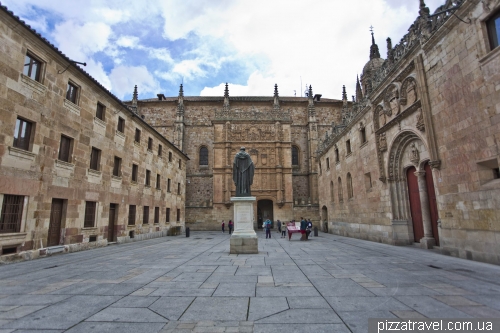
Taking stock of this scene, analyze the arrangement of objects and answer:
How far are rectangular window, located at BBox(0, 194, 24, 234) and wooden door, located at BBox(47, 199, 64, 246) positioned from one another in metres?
1.44

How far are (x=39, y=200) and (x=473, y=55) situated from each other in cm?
1525

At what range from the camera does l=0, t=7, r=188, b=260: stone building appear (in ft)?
29.0

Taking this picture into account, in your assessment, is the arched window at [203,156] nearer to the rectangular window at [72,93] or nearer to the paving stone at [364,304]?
the rectangular window at [72,93]

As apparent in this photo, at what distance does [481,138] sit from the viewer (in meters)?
7.48

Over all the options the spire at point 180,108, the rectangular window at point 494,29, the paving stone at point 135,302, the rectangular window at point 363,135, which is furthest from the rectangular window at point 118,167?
the spire at point 180,108

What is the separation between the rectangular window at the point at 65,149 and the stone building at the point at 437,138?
574 inches

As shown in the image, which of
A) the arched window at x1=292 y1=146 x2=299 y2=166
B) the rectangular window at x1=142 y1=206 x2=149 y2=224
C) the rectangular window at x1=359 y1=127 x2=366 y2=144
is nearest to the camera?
the rectangular window at x1=359 y1=127 x2=366 y2=144

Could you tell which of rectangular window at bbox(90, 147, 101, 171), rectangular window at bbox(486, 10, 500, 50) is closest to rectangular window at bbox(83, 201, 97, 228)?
rectangular window at bbox(90, 147, 101, 171)

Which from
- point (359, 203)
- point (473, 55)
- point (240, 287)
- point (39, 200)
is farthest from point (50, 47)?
point (359, 203)

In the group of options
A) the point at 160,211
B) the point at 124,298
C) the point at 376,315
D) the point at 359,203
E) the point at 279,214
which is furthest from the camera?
the point at 279,214

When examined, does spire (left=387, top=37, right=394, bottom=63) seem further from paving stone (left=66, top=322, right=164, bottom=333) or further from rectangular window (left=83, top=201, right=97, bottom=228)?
rectangular window (left=83, top=201, right=97, bottom=228)

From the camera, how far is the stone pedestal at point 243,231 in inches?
388

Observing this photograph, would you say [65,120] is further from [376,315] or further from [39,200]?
[376,315]

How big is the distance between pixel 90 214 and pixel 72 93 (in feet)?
18.9
